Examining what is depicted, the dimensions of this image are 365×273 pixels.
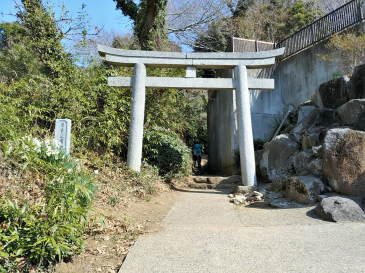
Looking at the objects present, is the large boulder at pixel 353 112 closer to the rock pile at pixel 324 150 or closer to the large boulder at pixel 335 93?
the rock pile at pixel 324 150

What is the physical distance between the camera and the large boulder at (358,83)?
797 cm

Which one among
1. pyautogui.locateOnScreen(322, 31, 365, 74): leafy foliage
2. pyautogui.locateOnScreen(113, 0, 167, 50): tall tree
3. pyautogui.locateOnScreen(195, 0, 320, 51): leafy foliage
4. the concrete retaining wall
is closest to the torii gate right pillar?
the concrete retaining wall

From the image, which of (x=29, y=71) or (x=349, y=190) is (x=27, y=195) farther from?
(x=29, y=71)

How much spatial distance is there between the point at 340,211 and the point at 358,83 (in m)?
4.70

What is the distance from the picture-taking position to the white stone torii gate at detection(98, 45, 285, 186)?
8.04 meters

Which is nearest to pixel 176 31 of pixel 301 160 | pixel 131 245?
pixel 301 160

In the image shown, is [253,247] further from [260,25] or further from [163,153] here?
[260,25]

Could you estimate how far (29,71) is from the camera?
931 cm

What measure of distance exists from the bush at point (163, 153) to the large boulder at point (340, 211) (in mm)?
4910

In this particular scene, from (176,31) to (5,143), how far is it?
48.1 ft

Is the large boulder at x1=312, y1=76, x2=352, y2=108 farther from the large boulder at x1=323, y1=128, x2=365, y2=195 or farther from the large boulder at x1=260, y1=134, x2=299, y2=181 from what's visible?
the large boulder at x1=323, y1=128, x2=365, y2=195

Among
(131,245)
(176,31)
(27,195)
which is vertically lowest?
(131,245)

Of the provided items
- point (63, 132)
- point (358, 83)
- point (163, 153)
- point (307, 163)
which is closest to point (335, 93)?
point (358, 83)

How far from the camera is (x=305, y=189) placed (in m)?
6.13
